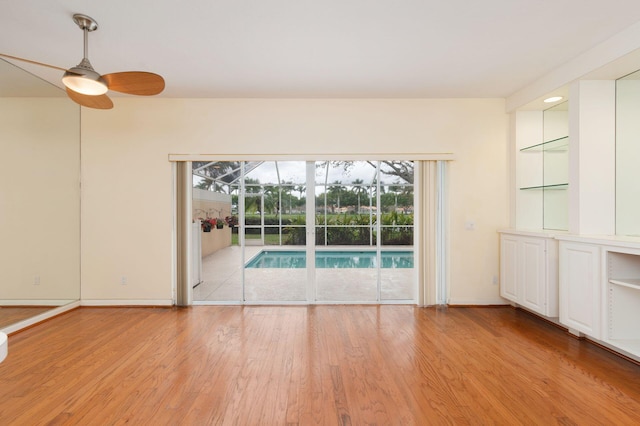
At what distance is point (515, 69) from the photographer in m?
3.35

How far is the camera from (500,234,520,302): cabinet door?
3801 mm

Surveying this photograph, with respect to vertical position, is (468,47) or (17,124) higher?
(468,47)

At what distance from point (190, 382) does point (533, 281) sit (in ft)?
11.6

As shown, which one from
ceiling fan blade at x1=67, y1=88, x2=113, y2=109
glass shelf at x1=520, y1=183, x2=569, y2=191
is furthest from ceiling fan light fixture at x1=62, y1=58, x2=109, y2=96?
glass shelf at x1=520, y1=183, x2=569, y2=191

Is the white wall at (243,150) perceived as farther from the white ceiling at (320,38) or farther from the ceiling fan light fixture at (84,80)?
the ceiling fan light fixture at (84,80)

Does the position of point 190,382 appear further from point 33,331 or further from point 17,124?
point 17,124

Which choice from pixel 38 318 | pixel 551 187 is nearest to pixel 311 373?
pixel 38 318

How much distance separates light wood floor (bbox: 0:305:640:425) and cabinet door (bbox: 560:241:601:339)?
0.22 meters

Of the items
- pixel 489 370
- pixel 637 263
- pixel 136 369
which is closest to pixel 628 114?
pixel 637 263

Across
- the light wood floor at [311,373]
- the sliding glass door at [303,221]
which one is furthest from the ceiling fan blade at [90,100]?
the light wood floor at [311,373]

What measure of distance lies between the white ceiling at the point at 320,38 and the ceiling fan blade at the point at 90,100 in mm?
508

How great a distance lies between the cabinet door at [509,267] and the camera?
3.80 metres

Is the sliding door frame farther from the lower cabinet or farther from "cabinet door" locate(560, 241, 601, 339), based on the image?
the lower cabinet

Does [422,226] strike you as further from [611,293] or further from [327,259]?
[327,259]
